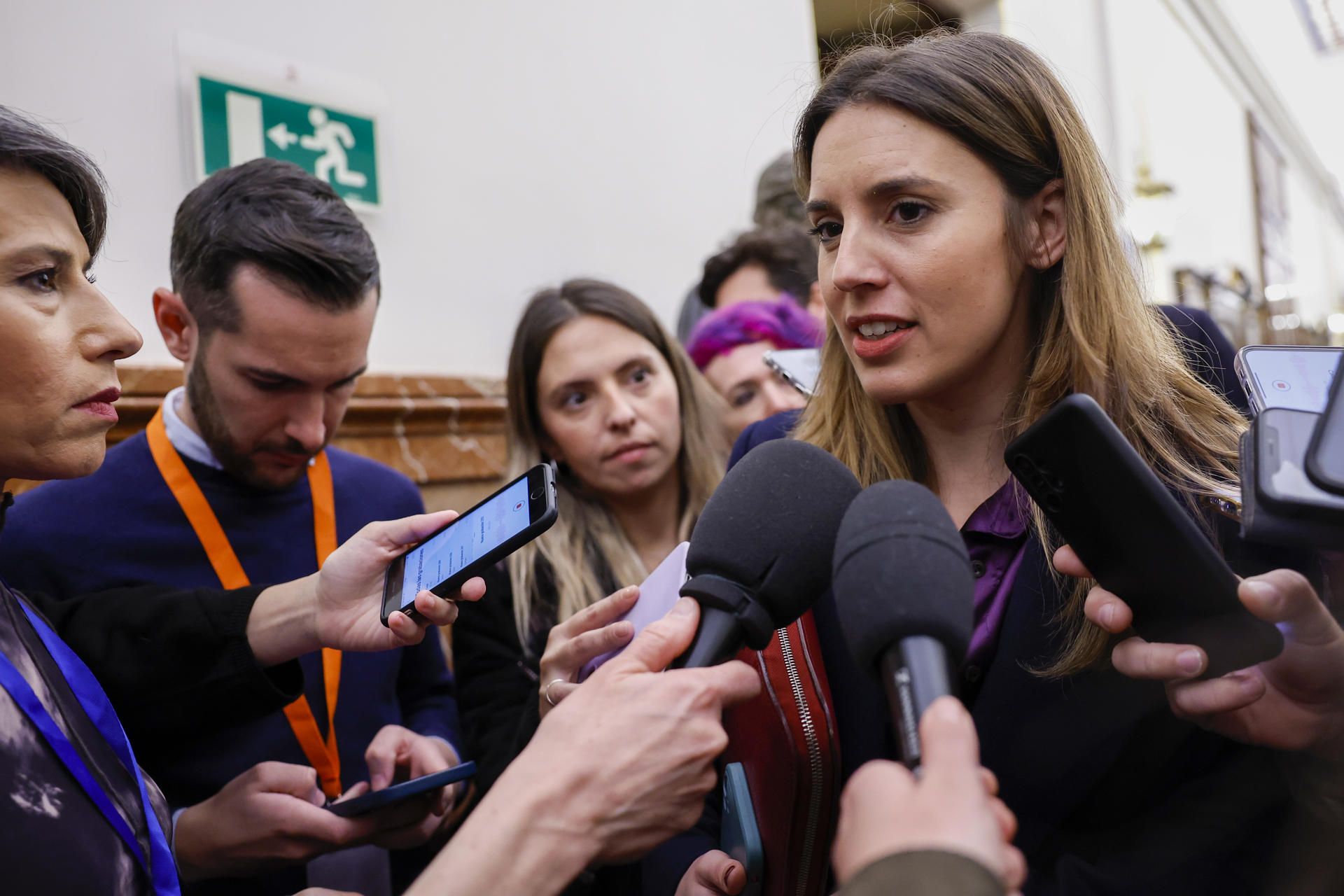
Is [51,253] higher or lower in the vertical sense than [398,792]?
higher

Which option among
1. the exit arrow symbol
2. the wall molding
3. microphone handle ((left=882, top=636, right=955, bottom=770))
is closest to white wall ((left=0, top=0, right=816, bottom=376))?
the exit arrow symbol

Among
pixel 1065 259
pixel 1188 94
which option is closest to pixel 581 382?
pixel 1065 259

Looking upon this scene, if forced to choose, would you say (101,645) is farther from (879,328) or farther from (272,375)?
(879,328)

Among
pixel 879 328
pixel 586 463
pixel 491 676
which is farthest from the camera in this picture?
pixel 586 463

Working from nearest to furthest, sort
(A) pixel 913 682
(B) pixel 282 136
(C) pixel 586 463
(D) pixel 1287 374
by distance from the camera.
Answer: (A) pixel 913 682 < (D) pixel 1287 374 < (C) pixel 586 463 < (B) pixel 282 136

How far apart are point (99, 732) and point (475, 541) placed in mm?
455

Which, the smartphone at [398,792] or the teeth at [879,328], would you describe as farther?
the smartphone at [398,792]

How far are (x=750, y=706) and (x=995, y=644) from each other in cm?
29

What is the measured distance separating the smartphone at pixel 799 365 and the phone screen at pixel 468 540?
0.72 metres

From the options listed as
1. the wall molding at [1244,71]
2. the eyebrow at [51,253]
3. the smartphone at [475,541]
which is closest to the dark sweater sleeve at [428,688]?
the smartphone at [475,541]

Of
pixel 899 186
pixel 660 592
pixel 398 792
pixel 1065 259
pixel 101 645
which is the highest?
pixel 899 186

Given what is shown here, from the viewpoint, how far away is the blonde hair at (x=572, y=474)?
6.49ft

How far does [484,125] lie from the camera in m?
2.97

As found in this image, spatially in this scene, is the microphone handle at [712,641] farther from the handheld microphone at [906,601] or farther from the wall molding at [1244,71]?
the wall molding at [1244,71]
